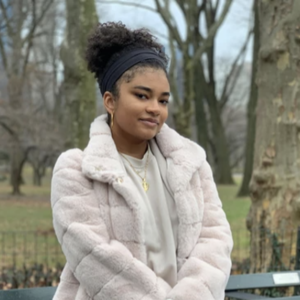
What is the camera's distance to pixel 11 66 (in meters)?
24.4

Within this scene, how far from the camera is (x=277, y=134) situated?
5.57 metres

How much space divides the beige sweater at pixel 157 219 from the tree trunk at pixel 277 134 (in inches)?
123

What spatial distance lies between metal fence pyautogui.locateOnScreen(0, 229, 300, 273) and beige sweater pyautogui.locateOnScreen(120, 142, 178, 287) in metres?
2.14

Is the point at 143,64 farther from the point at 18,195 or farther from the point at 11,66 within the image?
the point at 11,66

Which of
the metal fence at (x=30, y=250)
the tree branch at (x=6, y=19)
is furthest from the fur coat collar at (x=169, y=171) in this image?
the tree branch at (x=6, y=19)

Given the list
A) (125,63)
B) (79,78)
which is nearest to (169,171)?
(125,63)

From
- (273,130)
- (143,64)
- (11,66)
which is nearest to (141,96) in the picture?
(143,64)

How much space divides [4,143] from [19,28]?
5882 millimetres

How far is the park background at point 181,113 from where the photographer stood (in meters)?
5.48

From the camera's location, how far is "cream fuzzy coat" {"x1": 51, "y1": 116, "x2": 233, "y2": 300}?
2.17 meters

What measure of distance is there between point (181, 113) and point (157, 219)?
1216 cm

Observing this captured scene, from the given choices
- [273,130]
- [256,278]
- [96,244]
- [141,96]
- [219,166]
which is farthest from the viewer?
[219,166]

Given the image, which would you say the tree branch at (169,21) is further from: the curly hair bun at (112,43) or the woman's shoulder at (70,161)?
the woman's shoulder at (70,161)

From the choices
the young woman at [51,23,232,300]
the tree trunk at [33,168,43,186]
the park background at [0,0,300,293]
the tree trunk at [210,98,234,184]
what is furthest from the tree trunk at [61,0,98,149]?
the tree trunk at [33,168,43,186]
